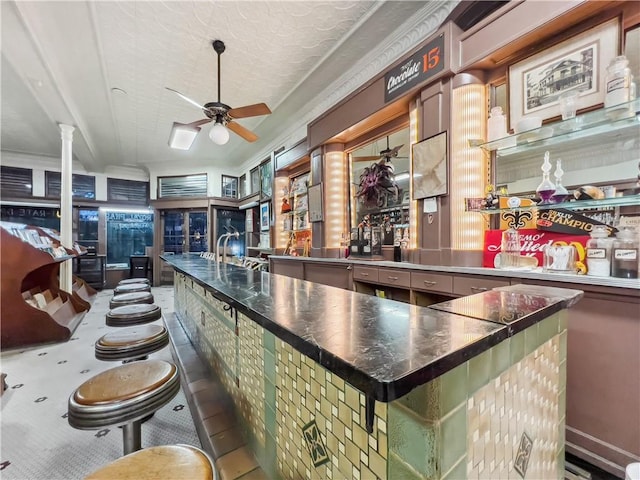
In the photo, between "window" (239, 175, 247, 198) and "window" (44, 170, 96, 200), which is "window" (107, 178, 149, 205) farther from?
"window" (239, 175, 247, 198)

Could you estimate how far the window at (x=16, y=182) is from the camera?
652 cm

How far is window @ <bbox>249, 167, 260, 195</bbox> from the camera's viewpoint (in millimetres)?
6996

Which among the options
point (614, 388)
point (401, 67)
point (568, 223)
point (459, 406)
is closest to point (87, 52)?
point (401, 67)

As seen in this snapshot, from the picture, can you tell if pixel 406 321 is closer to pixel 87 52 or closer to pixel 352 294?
pixel 352 294

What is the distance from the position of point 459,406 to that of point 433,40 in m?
2.92

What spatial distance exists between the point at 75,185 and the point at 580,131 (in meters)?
9.88

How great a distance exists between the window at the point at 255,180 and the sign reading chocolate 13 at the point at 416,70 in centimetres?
458

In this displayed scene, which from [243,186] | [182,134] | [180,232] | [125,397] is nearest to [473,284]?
[125,397]

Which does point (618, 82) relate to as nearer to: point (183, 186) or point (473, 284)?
point (473, 284)

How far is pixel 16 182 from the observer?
6.63 m

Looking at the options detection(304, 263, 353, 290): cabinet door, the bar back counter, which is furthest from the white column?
the bar back counter

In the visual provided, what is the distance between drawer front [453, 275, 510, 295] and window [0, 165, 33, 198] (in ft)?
30.5

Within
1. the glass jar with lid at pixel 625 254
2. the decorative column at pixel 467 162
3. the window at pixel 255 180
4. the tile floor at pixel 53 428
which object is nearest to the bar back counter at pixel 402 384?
the glass jar with lid at pixel 625 254

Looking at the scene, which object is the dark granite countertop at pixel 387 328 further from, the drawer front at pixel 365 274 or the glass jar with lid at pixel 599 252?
the drawer front at pixel 365 274
